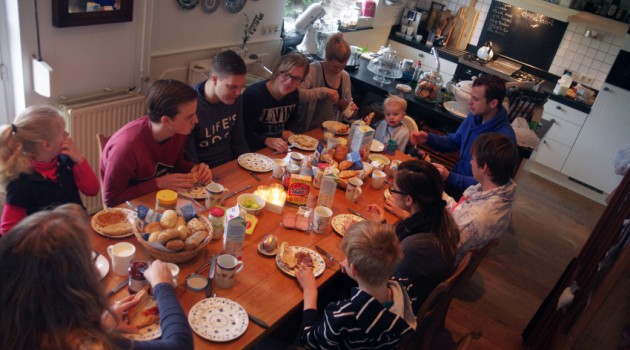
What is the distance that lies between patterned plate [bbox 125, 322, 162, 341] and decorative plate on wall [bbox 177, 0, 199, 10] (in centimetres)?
234

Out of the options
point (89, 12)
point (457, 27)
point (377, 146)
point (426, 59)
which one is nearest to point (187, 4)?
point (89, 12)

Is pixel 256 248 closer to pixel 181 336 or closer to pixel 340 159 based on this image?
pixel 181 336

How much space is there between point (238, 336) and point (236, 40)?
282cm

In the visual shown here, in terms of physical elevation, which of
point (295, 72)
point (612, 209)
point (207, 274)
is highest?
point (295, 72)

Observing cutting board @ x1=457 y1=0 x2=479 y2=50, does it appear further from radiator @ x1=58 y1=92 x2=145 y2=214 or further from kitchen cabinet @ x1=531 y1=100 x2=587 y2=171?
radiator @ x1=58 y1=92 x2=145 y2=214

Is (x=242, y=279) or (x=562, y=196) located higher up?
(x=242, y=279)

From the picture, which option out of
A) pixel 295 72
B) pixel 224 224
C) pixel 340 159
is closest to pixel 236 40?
pixel 295 72

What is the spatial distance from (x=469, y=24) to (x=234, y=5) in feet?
11.0

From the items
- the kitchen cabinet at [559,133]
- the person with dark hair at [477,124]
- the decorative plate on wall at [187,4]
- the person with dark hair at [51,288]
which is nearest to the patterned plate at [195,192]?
the person with dark hair at [51,288]

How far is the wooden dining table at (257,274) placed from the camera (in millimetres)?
1573

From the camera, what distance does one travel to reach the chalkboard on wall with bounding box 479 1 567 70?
5.34 metres

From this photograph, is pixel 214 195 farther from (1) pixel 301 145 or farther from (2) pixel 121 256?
(1) pixel 301 145

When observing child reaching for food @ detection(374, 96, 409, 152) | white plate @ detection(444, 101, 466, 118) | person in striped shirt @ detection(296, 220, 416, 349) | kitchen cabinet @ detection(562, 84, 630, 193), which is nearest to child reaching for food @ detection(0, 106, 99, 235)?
person in striped shirt @ detection(296, 220, 416, 349)

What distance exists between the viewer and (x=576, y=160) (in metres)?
5.05
